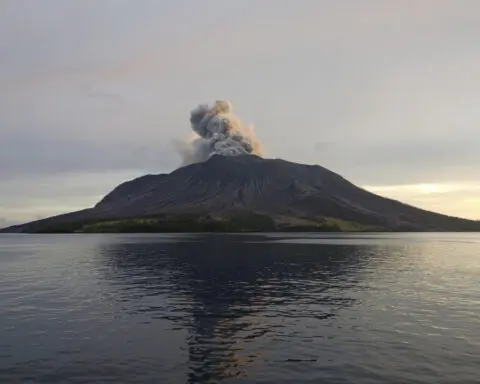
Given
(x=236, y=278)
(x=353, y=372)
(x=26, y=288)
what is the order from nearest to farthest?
(x=353, y=372), (x=26, y=288), (x=236, y=278)

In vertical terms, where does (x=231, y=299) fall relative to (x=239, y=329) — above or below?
above

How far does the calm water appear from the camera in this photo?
2831 cm

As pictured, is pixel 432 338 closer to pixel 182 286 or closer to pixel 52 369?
pixel 52 369

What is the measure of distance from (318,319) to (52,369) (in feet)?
77.9

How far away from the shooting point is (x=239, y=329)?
39250 mm

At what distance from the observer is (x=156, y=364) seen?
1166 inches

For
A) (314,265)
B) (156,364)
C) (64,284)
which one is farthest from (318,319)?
(314,265)

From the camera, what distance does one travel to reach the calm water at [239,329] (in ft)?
92.9

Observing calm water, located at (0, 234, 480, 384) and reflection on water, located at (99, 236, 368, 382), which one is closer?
calm water, located at (0, 234, 480, 384)

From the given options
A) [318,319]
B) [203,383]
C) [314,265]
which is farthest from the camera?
[314,265]

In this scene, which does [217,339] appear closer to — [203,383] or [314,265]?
[203,383]

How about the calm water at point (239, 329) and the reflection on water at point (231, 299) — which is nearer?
the calm water at point (239, 329)

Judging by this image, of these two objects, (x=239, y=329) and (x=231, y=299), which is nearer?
(x=239, y=329)

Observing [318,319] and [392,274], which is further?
[392,274]
